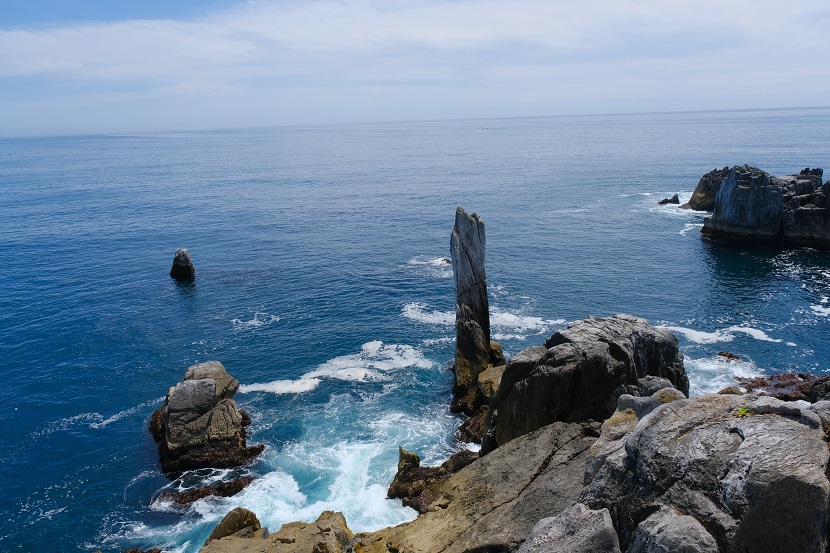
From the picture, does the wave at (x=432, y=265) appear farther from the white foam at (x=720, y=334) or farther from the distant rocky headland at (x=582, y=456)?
the white foam at (x=720, y=334)

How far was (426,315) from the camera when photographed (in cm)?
6369

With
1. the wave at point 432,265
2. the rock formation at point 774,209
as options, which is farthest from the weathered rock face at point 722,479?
the rock formation at point 774,209

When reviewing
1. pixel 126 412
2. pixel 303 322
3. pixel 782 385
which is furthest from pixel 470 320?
pixel 126 412

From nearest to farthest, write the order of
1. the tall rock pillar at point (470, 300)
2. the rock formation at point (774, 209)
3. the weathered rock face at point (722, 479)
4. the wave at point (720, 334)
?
the weathered rock face at point (722, 479)
the tall rock pillar at point (470, 300)
the wave at point (720, 334)
the rock formation at point (774, 209)

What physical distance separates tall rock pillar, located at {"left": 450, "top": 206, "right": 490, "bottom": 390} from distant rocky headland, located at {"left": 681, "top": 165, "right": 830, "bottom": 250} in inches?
2212

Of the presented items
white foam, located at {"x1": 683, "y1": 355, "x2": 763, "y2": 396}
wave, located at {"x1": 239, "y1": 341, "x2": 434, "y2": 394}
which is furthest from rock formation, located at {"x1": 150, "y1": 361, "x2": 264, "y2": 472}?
white foam, located at {"x1": 683, "y1": 355, "x2": 763, "y2": 396}

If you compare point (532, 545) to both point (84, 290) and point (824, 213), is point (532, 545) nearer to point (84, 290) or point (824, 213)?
point (84, 290)

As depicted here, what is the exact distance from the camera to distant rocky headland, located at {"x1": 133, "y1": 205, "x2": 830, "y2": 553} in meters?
14.3

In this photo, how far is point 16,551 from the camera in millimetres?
32406

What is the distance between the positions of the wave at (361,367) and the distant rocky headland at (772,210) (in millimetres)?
61561

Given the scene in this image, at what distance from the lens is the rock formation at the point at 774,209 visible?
82.6 metres

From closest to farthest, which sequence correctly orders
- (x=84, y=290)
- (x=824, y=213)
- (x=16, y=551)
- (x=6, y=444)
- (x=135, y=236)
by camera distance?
(x=16, y=551)
(x=6, y=444)
(x=84, y=290)
(x=824, y=213)
(x=135, y=236)

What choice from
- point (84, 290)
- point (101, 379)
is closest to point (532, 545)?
point (101, 379)

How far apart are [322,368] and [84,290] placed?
40.0 metres
